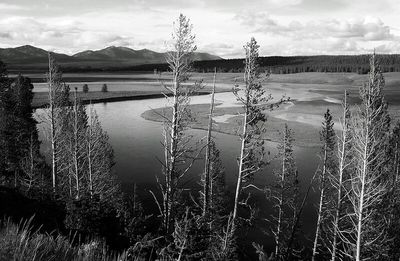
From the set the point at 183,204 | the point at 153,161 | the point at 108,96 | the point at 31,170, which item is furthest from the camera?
the point at 108,96

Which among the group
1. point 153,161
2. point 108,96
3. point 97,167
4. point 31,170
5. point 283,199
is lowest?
point 283,199

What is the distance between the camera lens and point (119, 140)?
6544cm

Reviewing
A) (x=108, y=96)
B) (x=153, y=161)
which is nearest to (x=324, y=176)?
(x=153, y=161)

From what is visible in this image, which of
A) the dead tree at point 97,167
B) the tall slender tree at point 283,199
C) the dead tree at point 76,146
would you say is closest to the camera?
the tall slender tree at point 283,199

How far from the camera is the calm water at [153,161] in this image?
1637 inches

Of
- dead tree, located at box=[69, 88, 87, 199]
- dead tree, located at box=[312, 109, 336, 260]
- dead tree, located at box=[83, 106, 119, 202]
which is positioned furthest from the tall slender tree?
dead tree, located at box=[69, 88, 87, 199]

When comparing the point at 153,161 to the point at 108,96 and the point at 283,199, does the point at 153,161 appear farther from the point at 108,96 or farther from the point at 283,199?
the point at 108,96

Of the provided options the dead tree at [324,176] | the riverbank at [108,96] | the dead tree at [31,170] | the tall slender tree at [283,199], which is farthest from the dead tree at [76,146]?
the riverbank at [108,96]

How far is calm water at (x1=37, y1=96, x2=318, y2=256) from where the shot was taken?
136 ft

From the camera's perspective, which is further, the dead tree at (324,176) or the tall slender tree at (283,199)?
the tall slender tree at (283,199)

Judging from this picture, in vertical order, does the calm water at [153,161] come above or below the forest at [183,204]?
below

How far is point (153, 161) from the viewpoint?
5409 centimetres

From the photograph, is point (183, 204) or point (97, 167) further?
point (97, 167)

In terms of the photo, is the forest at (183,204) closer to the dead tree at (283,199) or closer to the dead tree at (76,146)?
the dead tree at (283,199)
